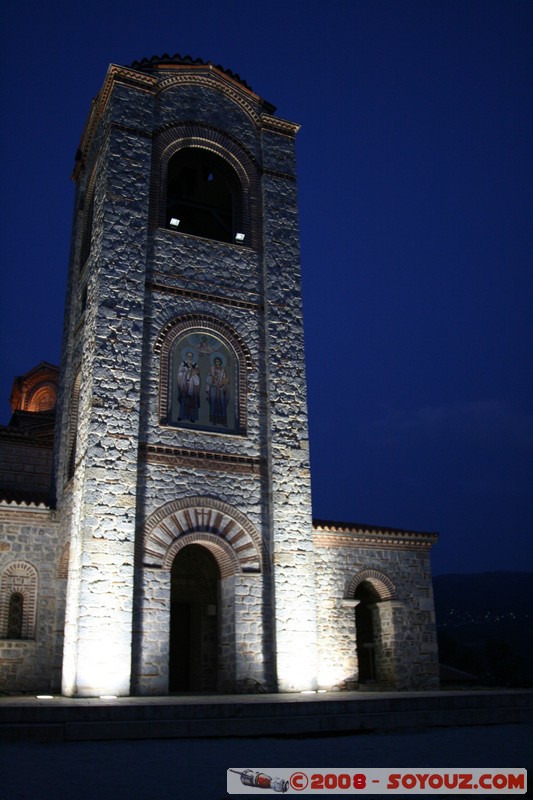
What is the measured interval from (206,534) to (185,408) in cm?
253

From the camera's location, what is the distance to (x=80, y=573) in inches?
458

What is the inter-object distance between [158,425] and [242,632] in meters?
4.18

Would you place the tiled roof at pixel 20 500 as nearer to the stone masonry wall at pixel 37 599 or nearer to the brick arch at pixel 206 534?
the stone masonry wall at pixel 37 599

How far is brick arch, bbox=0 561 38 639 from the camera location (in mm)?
13531

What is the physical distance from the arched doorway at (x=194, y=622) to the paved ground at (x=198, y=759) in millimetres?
6886

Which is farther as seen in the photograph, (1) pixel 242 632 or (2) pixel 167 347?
(2) pixel 167 347

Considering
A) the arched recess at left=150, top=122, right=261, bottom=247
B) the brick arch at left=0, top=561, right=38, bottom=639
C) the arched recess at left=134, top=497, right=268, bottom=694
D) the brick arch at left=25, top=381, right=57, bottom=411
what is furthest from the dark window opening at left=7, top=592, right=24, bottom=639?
the brick arch at left=25, top=381, right=57, bottom=411

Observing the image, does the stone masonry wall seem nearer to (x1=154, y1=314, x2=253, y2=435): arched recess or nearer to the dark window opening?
the dark window opening

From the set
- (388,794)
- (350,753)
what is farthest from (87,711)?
(388,794)

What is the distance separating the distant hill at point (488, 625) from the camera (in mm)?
37938

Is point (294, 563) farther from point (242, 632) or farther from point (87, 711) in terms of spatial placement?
point (87, 711)

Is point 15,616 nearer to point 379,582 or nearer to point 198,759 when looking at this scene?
point 379,582

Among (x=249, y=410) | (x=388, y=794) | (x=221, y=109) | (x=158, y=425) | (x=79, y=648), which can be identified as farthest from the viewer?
(x=221, y=109)

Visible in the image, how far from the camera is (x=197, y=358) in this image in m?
14.2
